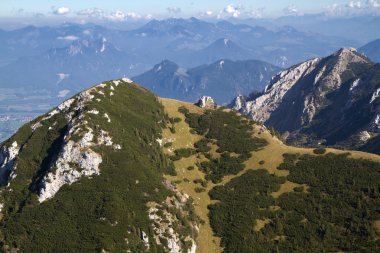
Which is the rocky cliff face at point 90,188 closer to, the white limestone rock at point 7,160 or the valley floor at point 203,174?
the white limestone rock at point 7,160

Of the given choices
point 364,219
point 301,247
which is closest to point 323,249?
point 301,247

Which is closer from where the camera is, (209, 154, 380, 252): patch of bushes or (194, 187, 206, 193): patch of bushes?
(209, 154, 380, 252): patch of bushes

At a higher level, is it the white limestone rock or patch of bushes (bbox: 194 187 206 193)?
the white limestone rock

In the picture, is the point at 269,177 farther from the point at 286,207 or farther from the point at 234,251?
the point at 234,251

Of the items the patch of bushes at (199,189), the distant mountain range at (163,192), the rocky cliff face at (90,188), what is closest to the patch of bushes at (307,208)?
the distant mountain range at (163,192)

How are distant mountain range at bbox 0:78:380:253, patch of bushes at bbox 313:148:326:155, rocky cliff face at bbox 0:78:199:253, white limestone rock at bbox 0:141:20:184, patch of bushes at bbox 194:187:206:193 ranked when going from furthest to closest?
patch of bushes at bbox 313:148:326:155, white limestone rock at bbox 0:141:20:184, patch of bushes at bbox 194:187:206:193, rocky cliff face at bbox 0:78:199:253, distant mountain range at bbox 0:78:380:253

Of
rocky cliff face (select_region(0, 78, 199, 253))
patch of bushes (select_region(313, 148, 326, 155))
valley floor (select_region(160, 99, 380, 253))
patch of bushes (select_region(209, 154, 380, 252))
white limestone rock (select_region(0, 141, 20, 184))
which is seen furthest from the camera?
patch of bushes (select_region(313, 148, 326, 155))

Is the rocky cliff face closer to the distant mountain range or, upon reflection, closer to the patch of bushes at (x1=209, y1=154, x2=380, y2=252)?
the distant mountain range

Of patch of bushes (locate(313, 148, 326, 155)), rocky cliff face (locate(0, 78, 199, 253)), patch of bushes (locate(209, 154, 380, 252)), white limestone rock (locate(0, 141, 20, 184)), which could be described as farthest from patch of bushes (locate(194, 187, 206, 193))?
white limestone rock (locate(0, 141, 20, 184))
